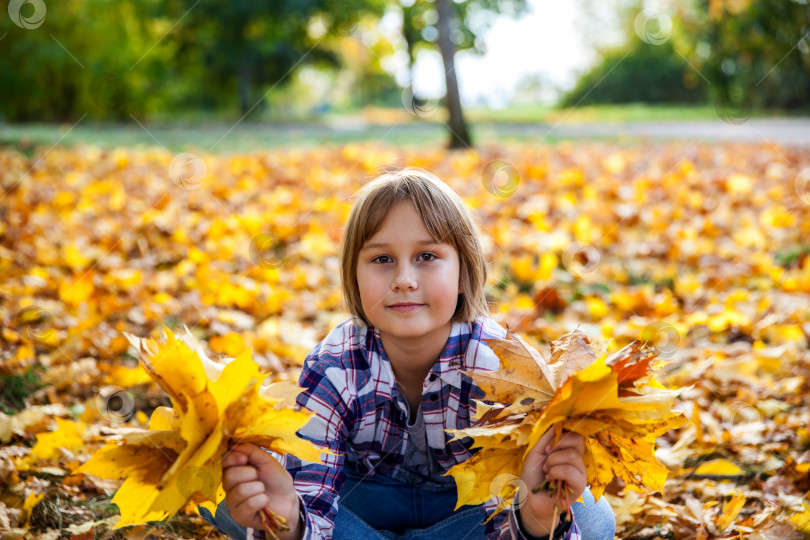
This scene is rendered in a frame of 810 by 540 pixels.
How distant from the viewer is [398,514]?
5.82 feet

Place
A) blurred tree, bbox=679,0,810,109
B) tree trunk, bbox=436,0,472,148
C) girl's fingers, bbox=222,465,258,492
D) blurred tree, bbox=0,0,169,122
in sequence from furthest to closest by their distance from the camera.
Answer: blurred tree, bbox=0,0,169,122 → blurred tree, bbox=679,0,810,109 → tree trunk, bbox=436,0,472,148 → girl's fingers, bbox=222,465,258,492

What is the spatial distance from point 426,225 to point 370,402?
17.1 inches

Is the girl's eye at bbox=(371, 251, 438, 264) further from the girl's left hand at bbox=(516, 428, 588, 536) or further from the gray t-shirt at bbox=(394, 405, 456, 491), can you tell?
the girl's left hand at bbox=(516, 428, 588, 536)

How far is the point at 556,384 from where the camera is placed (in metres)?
1.15

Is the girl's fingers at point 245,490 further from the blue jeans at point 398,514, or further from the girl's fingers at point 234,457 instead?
Answer: the blue jeans at point 398,514

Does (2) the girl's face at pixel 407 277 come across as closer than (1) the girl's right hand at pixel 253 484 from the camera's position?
No

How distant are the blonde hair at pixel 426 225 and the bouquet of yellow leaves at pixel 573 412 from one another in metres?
0.48

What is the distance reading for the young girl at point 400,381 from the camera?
153 centimetres

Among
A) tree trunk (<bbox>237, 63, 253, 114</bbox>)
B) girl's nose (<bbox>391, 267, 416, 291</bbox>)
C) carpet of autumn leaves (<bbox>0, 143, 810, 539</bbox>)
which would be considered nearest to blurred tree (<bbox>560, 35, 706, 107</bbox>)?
tree trunk (<bbox>237, 63, 253, 114</bbox>)

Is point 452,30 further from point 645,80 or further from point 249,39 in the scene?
point 645,80

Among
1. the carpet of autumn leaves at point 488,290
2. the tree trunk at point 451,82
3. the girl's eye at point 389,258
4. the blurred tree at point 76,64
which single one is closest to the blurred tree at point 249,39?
the blurred tree at point 76,64

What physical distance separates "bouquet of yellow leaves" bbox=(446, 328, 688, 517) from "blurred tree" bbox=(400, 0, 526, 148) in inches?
233

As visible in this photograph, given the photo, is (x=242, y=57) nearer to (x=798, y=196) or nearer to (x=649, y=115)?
(x=649, y=115)

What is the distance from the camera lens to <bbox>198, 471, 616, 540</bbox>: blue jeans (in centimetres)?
161
